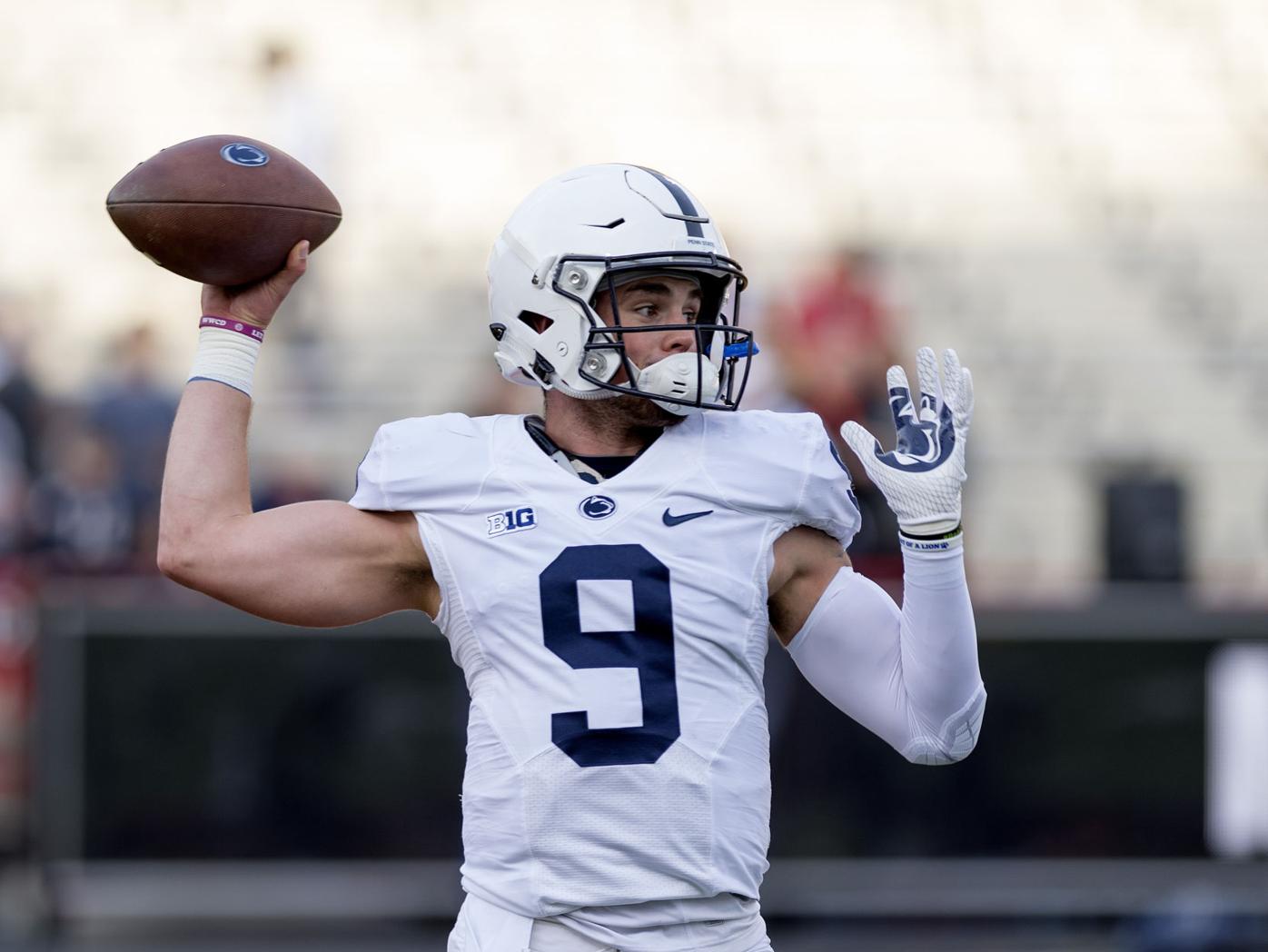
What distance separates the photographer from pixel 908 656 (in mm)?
2824

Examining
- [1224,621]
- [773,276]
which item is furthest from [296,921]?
[773,276]

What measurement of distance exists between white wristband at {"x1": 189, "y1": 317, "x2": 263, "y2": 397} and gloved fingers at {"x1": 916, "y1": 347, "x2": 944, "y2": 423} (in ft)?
3.26

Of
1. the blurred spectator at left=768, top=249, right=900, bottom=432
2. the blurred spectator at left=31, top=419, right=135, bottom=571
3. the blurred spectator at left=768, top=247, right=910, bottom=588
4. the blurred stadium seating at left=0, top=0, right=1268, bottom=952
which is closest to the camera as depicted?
the blurred spectator at left=768, top=247, right=910, bottom=588

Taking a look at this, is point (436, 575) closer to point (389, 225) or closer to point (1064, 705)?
point (1064, 705)

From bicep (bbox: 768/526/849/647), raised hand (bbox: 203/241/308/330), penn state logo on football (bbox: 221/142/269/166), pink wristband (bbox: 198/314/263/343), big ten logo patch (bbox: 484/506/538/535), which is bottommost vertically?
bicep (bbox: 768/526/849/647)

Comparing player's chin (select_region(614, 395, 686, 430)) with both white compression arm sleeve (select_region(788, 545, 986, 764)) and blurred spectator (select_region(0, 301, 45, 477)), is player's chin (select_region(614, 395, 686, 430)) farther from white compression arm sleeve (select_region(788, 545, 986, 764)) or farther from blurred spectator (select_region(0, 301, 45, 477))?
blurred spectator (select_region(0, 301, 45, 477))

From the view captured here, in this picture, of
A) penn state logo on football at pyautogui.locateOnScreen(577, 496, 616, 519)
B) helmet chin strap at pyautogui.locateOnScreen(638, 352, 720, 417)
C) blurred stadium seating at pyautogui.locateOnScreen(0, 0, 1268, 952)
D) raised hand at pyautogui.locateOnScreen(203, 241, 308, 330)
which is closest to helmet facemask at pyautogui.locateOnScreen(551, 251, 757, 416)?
helmet chin strap at pyautogui.locateOnScreen(638, 352, 720, 417)

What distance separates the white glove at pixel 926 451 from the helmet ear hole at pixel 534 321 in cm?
50

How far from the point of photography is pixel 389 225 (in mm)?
11305

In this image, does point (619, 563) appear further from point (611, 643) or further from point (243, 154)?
point (243, 154)

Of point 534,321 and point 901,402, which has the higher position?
point 534,321

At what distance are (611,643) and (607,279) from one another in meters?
0.54

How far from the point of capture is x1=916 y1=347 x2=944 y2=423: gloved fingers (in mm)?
2824

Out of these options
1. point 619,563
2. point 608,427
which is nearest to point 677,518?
point 619,563
